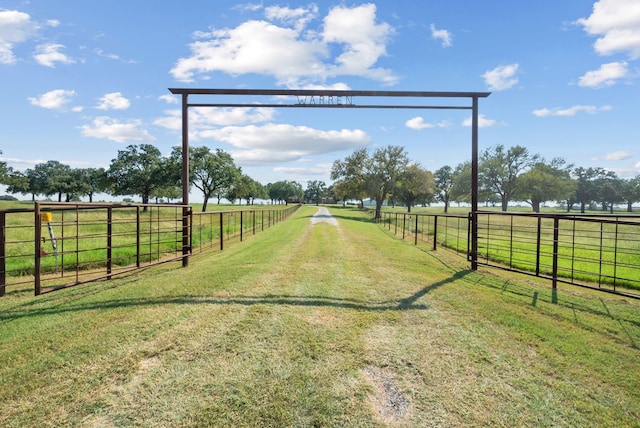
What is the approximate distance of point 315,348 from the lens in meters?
3.49

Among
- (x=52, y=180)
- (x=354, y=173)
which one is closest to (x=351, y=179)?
(x=354, y=173)

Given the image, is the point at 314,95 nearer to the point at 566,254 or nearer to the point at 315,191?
the point at 566,254

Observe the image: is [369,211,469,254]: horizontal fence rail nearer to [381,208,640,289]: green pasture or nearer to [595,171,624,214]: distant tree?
[381,208,640,289]: green pasture

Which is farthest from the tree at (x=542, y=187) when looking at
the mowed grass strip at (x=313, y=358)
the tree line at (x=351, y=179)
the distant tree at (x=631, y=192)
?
the mowed grass strip at (x=313, y=358)

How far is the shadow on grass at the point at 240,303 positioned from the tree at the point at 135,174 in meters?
42.0

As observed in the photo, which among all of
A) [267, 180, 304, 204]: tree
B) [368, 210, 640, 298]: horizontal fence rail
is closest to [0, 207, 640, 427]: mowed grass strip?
[368, 210, 640, 298]: horizontal fence rail

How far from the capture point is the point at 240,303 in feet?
16.0

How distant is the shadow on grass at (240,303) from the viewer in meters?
4.81

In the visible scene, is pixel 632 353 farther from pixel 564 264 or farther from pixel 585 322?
pixel 564 264

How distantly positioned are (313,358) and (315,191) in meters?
169

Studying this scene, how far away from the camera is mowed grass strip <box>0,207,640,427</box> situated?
2570 mm

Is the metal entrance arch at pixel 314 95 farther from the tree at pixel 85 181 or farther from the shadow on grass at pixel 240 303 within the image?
the tree at pixel 85 181

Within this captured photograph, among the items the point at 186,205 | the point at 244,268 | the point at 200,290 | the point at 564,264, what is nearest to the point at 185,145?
the point at 186,205

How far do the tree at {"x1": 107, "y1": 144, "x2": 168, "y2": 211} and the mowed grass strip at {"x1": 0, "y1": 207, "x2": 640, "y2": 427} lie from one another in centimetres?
4276
